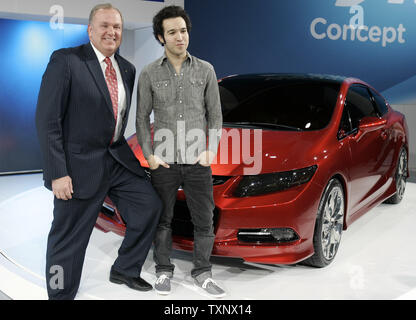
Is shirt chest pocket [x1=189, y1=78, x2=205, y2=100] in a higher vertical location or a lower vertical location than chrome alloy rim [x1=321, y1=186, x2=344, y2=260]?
higher

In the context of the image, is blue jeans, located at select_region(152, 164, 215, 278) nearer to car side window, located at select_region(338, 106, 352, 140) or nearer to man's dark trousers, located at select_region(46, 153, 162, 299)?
man's dark trousers, located at select_region(46, 153, 162, 299)

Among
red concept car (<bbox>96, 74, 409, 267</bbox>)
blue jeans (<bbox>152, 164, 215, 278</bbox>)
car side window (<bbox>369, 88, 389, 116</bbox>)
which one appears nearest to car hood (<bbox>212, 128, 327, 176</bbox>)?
red concept car (<bbox>96, 74, 409, 267</bbox>)

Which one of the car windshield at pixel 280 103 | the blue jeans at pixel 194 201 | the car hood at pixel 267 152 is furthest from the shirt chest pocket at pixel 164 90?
the car windshield at pixel 280 103

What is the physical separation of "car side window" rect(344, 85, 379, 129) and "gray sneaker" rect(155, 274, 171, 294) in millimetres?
1806

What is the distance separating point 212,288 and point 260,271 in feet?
1.69

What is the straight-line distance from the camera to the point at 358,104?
4.27 meters

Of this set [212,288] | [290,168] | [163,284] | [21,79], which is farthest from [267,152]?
[21,79]

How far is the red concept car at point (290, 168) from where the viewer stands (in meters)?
3.14

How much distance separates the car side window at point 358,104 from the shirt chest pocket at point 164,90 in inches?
64.2

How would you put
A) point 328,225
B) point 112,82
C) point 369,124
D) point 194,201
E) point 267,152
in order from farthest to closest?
point 369,124 < point 328,225 < point 267,152 < point 194,201 < point 112,82

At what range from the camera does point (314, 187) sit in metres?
3.22

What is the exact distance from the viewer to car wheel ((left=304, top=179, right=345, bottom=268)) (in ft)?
11.0

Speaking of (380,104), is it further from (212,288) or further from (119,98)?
(119,98)
